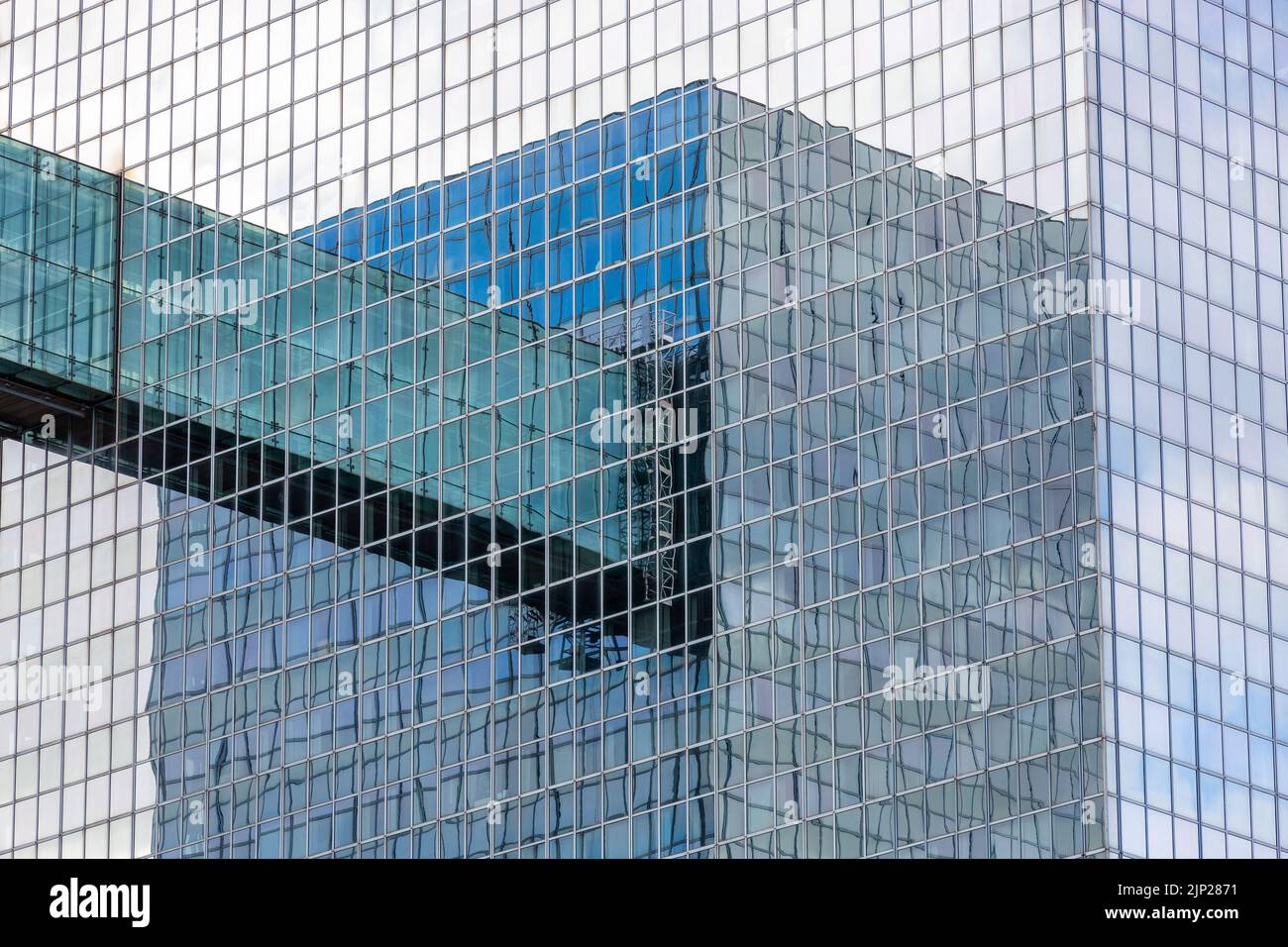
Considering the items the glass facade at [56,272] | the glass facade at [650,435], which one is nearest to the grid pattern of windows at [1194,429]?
the glass facade at [650,435]

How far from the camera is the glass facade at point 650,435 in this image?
71250 millimetres

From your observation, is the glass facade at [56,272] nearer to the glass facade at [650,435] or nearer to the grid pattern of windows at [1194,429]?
the glass facade at [650,435]

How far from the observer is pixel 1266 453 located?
244ft

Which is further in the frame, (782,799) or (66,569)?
(66,569)

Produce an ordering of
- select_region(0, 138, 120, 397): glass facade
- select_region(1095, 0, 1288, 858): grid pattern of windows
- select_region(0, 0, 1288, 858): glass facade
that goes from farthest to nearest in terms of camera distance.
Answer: select_region(0, 138, 120, 397): glass facade < select_region(0, 0, 1288, 858): glass facade < select_region(1095, 0, 1288, 858): grid pattern of windows

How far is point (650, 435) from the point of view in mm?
80688

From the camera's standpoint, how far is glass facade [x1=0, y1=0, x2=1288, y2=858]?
71.2m

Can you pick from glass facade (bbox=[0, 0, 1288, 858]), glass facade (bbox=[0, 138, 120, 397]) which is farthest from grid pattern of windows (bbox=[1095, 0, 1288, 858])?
glass facade (bbox=[0, 138, 120, 397])

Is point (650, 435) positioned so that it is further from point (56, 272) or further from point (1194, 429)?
point (56, 272)

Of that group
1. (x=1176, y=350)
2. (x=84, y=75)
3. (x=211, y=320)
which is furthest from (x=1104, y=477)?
(x=84, y=75)

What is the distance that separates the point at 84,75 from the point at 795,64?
30.1 meters

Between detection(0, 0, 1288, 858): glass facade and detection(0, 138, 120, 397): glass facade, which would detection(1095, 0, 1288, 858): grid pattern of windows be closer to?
detection(0, 0, 1288, 858): glass facade

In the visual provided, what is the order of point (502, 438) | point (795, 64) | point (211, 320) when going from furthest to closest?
point (211, 320), point (502, 438), point (795, 64)

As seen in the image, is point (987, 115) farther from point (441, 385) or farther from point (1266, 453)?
point (441, 385)
